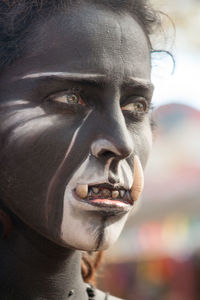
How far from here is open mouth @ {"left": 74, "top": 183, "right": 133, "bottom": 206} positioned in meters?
1.85

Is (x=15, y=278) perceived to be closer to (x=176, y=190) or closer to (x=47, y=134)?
(x=47, y=134)

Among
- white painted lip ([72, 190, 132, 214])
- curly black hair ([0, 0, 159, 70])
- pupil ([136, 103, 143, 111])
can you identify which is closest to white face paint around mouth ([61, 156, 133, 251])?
white painted lip ([72, 190, 132, 214])

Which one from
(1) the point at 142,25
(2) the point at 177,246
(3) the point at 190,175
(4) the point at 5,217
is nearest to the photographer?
(4) the point at 5,217

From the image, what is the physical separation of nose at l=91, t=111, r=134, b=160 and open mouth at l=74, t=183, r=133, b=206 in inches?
4.3

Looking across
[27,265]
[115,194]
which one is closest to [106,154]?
[115,194]

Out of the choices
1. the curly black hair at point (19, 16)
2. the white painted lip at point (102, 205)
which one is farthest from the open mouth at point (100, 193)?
the curly black hair at point (19, 16)

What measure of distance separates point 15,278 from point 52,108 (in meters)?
0.67

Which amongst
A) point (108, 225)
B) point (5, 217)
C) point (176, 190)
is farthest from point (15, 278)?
point (176, 190)

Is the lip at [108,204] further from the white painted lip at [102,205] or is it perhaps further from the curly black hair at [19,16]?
the curly black hair at [19,16]

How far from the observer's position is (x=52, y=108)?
6.35 feet

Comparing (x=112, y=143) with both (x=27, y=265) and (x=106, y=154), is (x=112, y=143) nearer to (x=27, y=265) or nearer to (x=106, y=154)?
(x=106, y=154)

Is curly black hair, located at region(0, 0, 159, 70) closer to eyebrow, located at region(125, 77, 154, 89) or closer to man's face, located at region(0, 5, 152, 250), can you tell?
man's face, located at region(0, 5, 152, 250)

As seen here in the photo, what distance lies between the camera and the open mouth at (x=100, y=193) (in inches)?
72.7

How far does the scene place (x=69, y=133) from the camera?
6.23 ft
